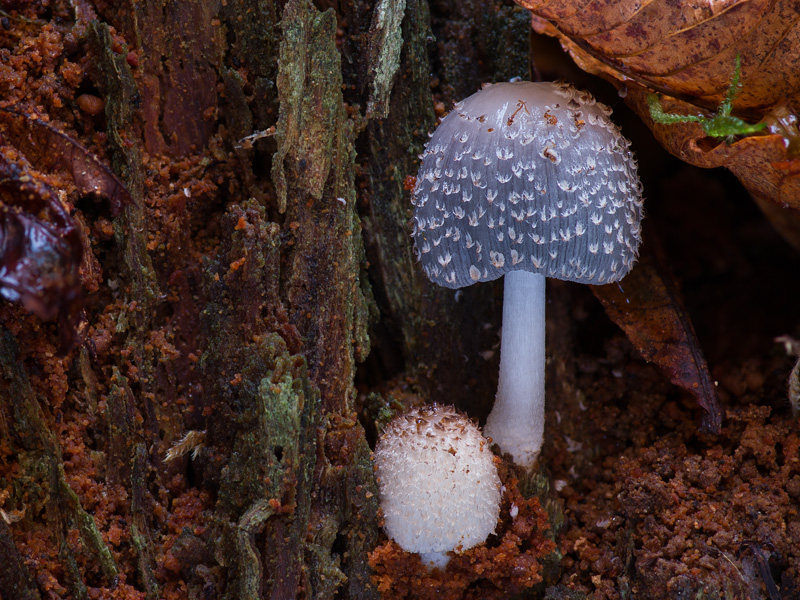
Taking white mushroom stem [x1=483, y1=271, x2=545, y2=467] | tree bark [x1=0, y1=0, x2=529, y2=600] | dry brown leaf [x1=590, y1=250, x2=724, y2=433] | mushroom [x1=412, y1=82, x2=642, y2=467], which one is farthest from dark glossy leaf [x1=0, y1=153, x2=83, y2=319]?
dry brown leaf [x1=590, y1=250, x2=724, y2=433]

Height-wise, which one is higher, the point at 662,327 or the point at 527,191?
the point at 527,191

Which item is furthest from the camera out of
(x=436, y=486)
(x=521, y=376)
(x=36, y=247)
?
(x=521, y=376)

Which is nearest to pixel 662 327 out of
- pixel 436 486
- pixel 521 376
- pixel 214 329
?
pixel 521 376

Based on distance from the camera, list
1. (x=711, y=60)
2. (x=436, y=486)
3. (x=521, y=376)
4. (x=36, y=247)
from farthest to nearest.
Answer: (x=521, y=376), (x=436, y=486), (x=711, y=60), (x=36, y=247)

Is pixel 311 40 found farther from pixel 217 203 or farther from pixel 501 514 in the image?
pixel 501 514

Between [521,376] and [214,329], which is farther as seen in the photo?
[521,376]

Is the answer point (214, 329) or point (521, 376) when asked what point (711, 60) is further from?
point (214, 329)

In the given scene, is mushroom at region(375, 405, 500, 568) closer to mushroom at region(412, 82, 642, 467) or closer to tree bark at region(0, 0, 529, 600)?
tree bark at region(0, 0, 529, 600)

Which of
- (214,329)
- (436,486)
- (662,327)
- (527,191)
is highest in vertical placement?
(527,191)
